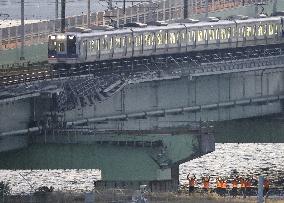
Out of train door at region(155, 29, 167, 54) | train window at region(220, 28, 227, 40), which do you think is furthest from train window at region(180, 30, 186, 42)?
train window at region(220, 28, 227, 40)

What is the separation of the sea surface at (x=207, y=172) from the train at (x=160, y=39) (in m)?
7.96

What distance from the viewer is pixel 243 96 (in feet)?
323

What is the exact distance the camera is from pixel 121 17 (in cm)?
15225

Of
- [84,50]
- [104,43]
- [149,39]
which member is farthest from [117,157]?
[149,39]

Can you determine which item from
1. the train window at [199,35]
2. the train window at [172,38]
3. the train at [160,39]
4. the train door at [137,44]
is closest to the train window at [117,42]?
the train at [160,39]

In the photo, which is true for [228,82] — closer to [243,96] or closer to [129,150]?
[243,96]

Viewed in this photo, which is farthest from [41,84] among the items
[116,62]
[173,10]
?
[173,10]

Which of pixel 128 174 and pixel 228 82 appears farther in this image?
pixel 228 82

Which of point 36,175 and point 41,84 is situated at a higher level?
point 41,84

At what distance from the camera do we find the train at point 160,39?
319 ft

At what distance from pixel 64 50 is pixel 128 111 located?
9087 mm

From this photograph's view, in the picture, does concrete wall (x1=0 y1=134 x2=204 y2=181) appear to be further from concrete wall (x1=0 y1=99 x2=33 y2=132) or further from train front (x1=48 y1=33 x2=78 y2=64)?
train front (x1=48 y1=33 x2=78 y2=64)

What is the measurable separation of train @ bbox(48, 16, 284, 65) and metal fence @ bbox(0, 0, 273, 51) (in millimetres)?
19676

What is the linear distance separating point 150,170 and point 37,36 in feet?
189
